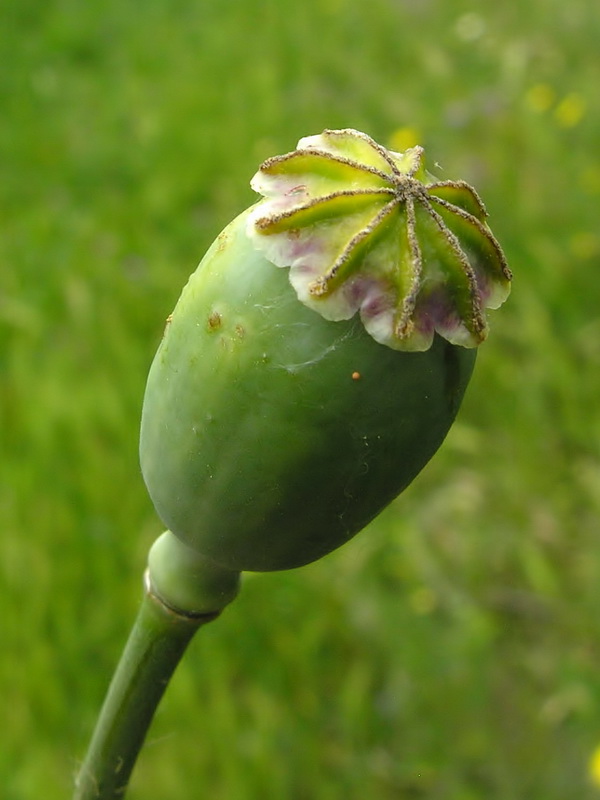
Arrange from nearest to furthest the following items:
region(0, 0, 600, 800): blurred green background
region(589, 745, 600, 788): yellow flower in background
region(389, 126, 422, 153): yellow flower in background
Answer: region(589, 745, 600, 788): yellow flower in background < region(0, 0, 600, 800): blurred green background < region(389, 126, 422, 153): yellow flower in background

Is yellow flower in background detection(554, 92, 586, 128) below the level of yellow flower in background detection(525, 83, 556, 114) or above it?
below

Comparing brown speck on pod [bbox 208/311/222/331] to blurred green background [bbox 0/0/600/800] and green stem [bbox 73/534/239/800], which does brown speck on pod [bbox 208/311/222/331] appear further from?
blurred green background [bbox 0/0/600/800]

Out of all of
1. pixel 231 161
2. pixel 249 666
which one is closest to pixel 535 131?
pixel 231 161

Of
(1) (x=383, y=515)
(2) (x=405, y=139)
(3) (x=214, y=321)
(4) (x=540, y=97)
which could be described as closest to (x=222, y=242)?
(3) (x=214, y=321)

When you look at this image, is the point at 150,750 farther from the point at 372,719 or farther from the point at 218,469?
the point at 218,469

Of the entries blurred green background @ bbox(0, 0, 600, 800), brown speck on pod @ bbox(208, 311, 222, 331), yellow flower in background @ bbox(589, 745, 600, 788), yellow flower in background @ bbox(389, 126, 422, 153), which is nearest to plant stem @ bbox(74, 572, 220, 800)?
brown speck on pod @ bbox(208, 311, 222, 331)

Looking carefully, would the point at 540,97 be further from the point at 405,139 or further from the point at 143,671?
the point at 143,671

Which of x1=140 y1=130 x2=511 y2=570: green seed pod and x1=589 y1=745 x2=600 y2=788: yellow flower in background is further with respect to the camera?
x1=589 y1=745 x2=600 y2=788: yellow flower in background
